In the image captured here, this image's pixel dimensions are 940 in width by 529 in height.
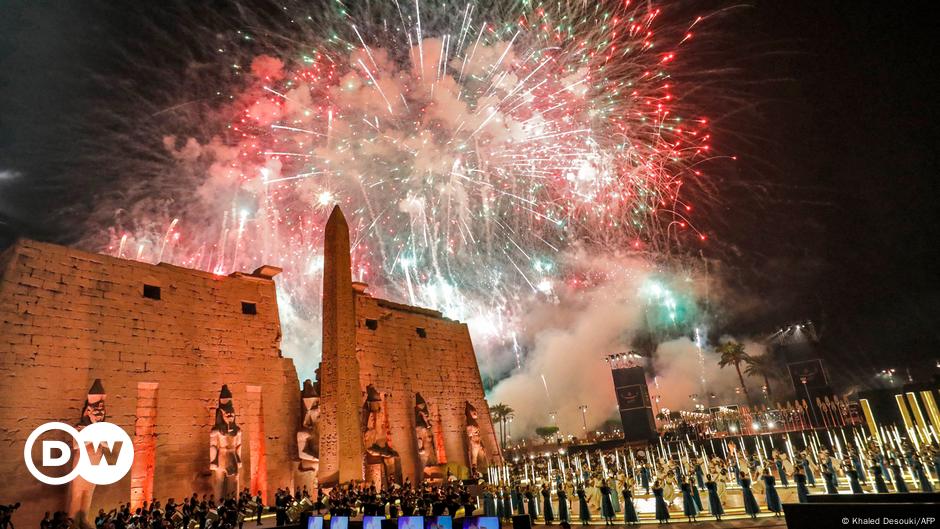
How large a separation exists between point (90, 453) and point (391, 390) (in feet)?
39.2

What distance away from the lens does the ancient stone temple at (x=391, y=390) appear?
18234mm

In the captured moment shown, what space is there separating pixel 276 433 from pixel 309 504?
15.3ft

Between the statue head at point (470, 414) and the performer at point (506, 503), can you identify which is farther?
the statue head at point (470, 414)

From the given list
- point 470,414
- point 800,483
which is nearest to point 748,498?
point 800,483

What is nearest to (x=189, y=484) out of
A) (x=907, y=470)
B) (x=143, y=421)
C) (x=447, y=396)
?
(x=143, y=421)

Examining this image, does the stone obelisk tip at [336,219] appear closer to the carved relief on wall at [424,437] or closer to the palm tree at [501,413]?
the carved relief on wall at [424,437]

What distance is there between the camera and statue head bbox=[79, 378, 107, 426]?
1360cm

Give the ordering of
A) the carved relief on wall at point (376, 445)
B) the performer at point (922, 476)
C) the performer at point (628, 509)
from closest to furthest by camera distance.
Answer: the performer at point (628, 509) < the performer at point (922, 476) < the carved relief on wall at point (376, 445)

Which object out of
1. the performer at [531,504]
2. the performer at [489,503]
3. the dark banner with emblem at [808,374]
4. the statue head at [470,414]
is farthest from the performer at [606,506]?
the dark banner with emblem at [808,374]

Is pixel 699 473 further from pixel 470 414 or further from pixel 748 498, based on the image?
pixel 470 414

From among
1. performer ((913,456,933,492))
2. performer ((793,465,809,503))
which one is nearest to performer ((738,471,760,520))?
performer ((793,465,809,503))

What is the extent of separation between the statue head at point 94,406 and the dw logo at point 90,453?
18 cm

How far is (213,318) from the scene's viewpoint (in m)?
18.5

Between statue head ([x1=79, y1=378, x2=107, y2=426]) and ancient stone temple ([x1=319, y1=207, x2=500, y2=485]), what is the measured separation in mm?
6862
